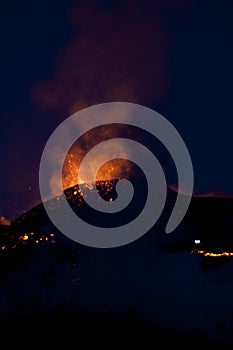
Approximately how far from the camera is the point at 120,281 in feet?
23.5

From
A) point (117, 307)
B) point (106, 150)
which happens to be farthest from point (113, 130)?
point (117, 307)

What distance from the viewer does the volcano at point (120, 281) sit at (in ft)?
20.5

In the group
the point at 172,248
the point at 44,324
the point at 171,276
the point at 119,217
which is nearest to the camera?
the point at 44,324

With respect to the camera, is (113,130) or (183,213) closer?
(183,213)

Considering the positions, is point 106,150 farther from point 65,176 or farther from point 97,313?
point 97,313

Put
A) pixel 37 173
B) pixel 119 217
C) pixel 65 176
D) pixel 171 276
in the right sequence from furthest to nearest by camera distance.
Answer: pixel 37 173, pixel 65 176, pixel 119 217, pixel 171 276

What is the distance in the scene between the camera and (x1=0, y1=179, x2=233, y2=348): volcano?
624 cm

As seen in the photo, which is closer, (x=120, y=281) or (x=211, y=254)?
(x=120, y=281)

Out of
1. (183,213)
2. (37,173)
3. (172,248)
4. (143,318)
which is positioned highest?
(37,173)

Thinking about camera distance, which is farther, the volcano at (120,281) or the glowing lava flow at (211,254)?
the glowing lava flow at (211,254)

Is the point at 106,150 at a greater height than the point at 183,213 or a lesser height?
greater

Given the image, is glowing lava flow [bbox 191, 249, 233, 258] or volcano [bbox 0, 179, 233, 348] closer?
volcano [bbox 0, 179, 233, 348]

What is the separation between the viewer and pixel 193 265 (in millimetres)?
7129

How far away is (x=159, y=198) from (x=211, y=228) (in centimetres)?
154
